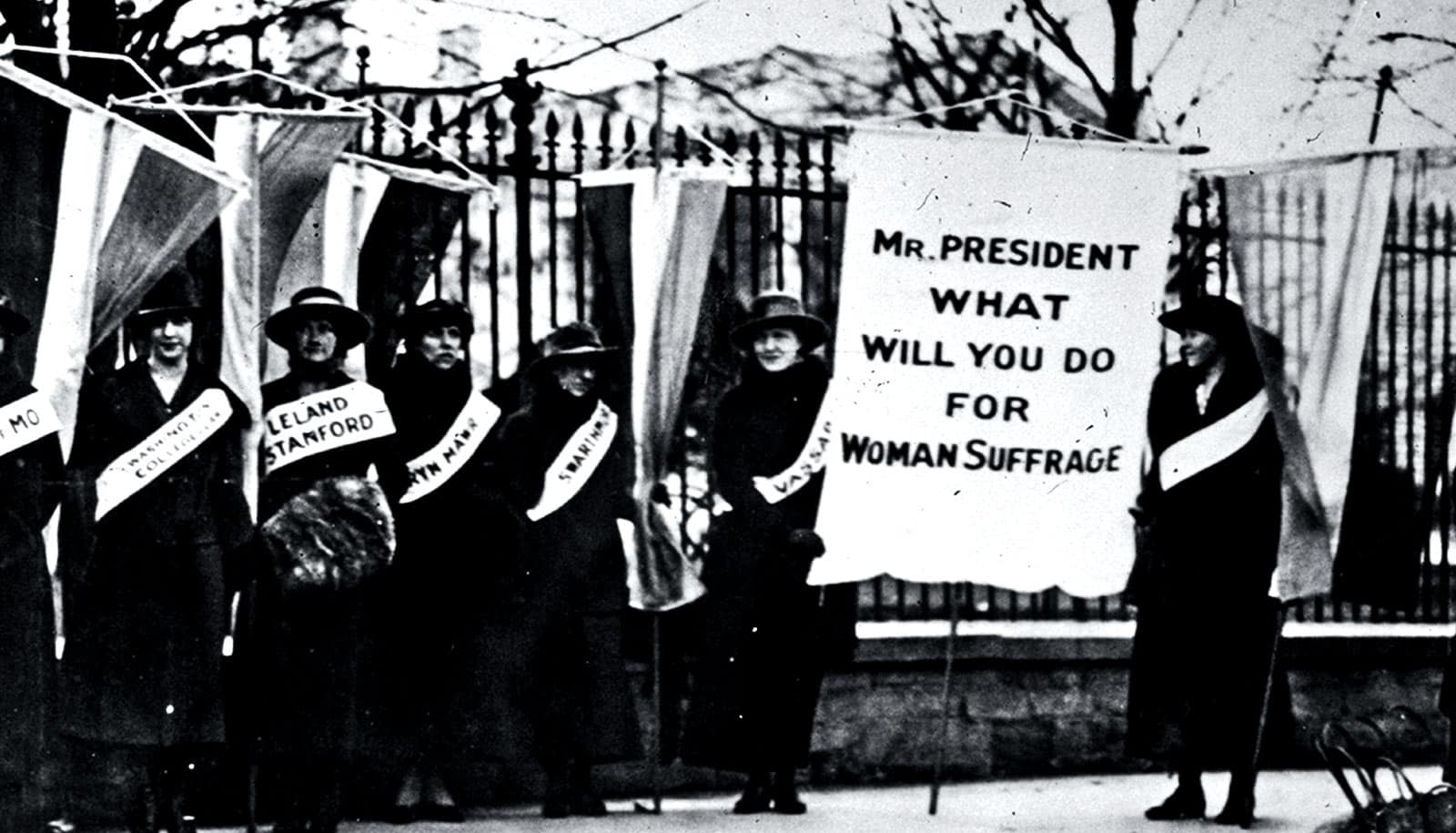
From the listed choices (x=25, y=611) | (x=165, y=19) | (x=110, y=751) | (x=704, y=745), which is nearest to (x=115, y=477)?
(x=25, y=611)

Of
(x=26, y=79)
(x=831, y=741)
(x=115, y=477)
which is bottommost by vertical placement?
(x=831, y=741)

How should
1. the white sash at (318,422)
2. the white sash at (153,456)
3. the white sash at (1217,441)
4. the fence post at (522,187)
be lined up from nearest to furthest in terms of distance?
1. the white sash at (153,456)
2. the white sash at (318,422)
3. the white sash at (1217,441)
4. the fence post at (522,187)

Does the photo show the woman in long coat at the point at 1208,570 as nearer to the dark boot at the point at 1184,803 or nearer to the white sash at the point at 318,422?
the dark boot at the point at 1184,803

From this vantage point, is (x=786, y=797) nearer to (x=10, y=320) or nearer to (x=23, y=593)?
(x=23, y=593)

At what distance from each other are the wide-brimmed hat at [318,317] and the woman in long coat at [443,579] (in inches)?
18.1

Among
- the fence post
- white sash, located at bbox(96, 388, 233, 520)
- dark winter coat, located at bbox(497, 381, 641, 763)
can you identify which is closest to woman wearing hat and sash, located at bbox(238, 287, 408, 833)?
white sash, located at bbox(96, 388, 233, 520)

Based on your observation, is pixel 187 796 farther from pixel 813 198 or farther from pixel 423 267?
pixel 813 198

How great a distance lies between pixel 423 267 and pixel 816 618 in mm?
2109

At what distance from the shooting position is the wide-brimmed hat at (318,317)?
838cm

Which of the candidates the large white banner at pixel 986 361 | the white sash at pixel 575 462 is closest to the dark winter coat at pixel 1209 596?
the large white banner at pixel 986 361

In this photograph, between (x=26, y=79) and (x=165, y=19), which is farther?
(x=165, y=19)

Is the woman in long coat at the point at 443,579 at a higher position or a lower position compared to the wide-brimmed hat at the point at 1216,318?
lower

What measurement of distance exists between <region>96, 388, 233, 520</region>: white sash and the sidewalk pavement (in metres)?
1.49

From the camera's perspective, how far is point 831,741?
33.8ft
